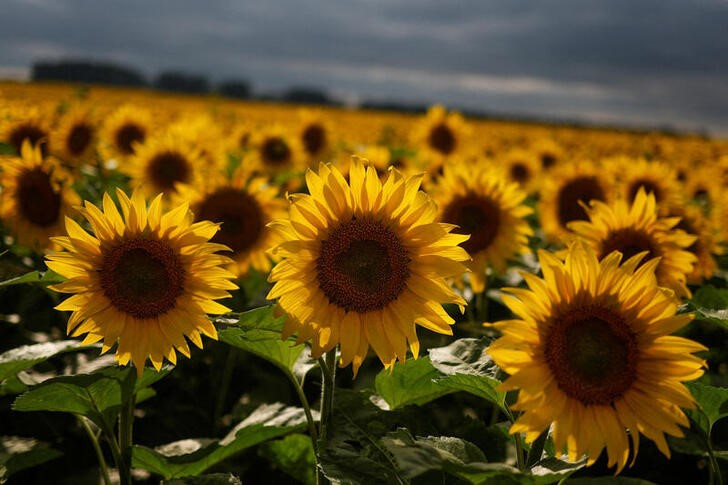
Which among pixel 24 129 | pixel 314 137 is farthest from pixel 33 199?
pixel 314 137

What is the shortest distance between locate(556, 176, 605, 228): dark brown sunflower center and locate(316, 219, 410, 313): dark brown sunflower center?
396 cm

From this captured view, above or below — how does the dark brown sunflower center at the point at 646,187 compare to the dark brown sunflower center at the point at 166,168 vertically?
above

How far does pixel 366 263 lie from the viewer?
2.56 metres

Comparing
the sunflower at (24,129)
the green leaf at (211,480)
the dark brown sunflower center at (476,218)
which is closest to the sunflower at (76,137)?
the sunflower at (24,129)

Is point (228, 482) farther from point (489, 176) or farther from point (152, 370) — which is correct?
point (489, 176)

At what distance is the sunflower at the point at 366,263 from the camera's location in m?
2.49

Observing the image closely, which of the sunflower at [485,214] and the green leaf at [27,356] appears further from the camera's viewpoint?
the sunflower at [485,214]

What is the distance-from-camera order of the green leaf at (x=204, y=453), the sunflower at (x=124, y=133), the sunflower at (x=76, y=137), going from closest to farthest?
the green leaf at (x=204, y=453), the sunflower at (x=76, y=137), the sunflower at (x=124, y=133)

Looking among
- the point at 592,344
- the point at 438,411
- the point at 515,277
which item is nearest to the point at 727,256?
the point at 515,277

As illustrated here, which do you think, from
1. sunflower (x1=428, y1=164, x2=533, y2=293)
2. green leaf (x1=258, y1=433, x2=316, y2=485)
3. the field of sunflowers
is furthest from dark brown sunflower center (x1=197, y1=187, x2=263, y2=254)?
green leaf (x1=258, y1=433, x2=316, y2=485)

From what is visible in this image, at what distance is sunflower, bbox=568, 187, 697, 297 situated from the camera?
372cm

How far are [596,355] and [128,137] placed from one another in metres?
7.33

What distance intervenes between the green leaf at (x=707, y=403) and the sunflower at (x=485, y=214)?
2165 millimetres

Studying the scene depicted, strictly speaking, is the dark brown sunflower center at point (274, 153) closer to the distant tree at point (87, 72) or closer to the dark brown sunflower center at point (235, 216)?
the dark brown sunflower center at point (235, 216)
